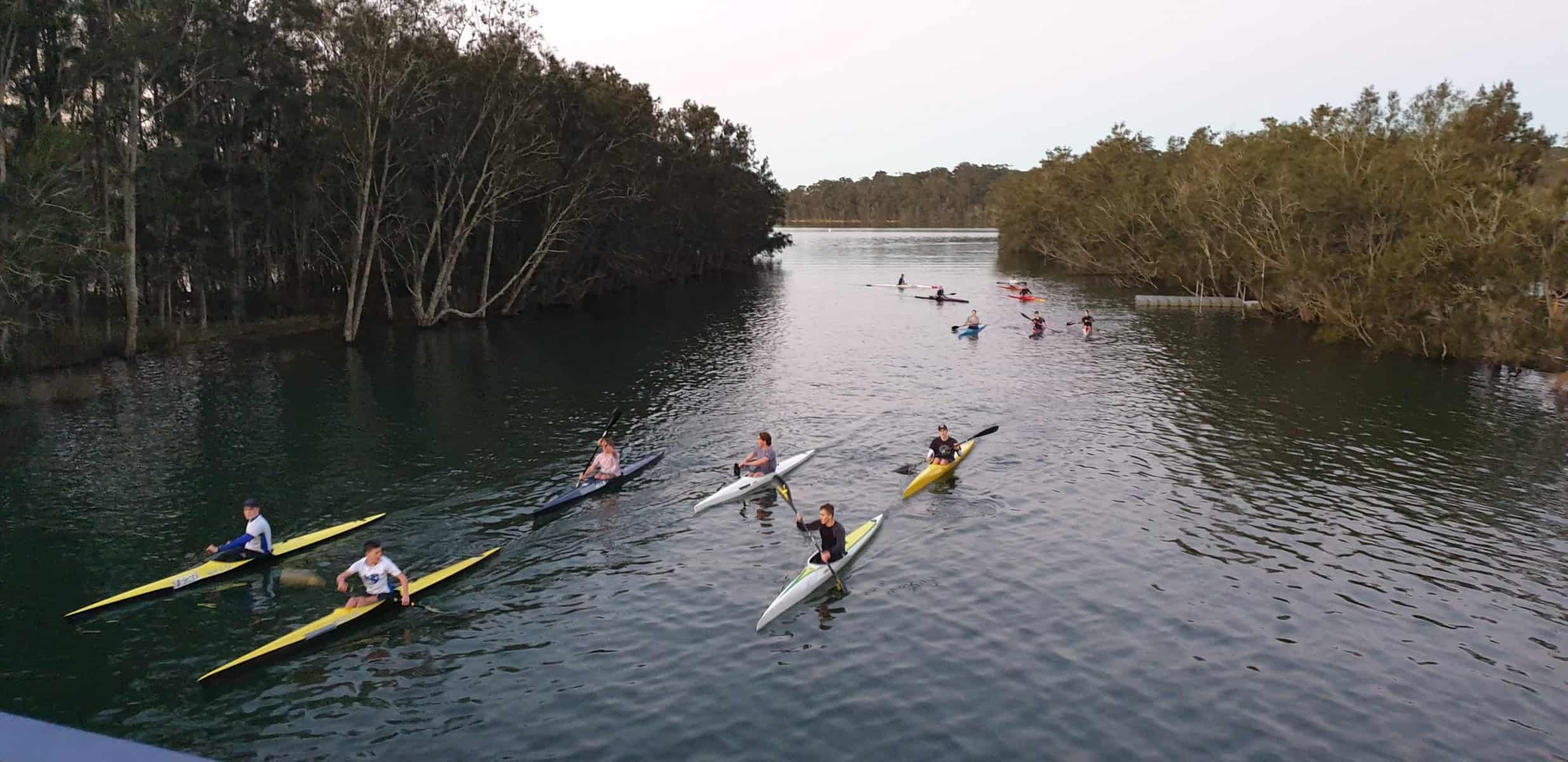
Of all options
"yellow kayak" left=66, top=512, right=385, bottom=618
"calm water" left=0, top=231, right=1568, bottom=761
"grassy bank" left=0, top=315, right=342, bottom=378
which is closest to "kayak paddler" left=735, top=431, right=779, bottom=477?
"calm water" left=0, top=231, right=1568, bottom=761

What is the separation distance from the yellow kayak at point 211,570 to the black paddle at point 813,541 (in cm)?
1196

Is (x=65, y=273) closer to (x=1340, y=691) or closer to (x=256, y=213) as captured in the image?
(x=256, y=213)

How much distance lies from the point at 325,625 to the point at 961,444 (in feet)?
74.5

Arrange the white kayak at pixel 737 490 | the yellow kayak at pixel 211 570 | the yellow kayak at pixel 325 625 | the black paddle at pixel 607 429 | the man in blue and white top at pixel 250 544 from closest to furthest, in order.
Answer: the yellow kayak at pixel 325 625 < the yellow kayak at pixel 211 570 < the man in blue and white top at pixel 250 544 < the white kayak at pixel 737 490 < the black paddle at pixel 607 429

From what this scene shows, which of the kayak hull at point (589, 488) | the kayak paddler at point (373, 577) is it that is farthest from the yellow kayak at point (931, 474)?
the kayak paddler at point (373, 577)

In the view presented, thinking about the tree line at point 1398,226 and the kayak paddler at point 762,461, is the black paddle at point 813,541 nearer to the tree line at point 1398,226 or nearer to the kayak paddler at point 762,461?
the kayak paddler at point 762,461

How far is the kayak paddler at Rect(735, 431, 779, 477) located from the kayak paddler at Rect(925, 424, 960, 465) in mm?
5439

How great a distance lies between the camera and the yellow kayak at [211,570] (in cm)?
2130

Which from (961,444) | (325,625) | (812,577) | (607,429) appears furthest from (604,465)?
(961,444)

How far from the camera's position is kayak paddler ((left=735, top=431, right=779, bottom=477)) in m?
30.8

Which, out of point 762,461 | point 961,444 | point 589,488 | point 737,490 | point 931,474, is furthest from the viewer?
point 961,444

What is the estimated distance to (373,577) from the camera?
68.3 ft

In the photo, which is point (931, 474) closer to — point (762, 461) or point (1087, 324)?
point (762, 461)

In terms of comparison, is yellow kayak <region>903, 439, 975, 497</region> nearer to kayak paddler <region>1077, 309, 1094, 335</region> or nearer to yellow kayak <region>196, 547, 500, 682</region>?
yellow kayak <region>196, 547, 500, 682</region>
